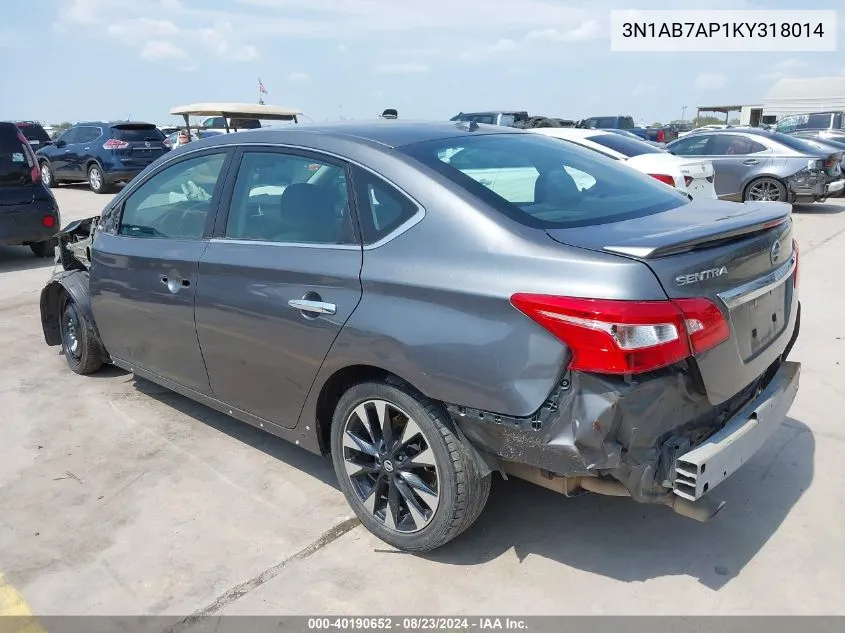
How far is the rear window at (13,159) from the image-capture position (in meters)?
8.54

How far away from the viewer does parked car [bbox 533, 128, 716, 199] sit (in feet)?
30.6

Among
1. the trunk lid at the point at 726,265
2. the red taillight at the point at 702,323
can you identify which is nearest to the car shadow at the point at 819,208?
the trunk lid at the point at 726,265

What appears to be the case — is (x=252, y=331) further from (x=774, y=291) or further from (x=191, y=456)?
(x=774, y=291)

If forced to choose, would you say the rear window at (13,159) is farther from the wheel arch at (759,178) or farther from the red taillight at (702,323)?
the wheel arch at (759,178)

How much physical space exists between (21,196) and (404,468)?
7.80 metres

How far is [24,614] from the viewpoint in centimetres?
274

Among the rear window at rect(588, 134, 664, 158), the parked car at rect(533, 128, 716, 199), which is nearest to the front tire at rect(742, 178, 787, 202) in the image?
the rear window at rect(588, 134, 664, 158)

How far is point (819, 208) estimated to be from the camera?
45.0 ft

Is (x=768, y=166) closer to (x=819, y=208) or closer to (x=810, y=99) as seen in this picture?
(x=819, y=208)

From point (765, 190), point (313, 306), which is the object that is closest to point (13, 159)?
point (313, 306)

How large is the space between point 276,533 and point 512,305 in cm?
159

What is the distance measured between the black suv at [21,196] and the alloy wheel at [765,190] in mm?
11103

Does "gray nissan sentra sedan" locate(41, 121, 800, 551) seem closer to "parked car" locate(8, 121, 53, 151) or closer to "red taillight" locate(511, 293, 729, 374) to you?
"red taillight" locate(511, 293, 729, 374)

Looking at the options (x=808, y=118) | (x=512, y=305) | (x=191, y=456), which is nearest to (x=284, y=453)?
(x=191, y=456)
